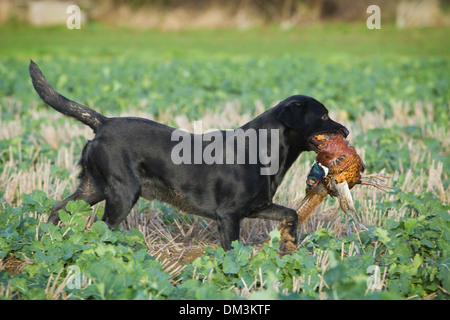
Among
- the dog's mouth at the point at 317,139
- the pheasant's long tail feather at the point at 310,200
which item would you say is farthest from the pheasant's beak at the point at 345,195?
the dog's mouth at the point at 317,139

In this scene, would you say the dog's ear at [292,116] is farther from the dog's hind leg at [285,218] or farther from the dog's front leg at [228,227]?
the dog's front leg at [228,227]

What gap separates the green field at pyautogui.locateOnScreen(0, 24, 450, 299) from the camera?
12.8 feet

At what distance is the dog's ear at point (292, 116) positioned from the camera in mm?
4559

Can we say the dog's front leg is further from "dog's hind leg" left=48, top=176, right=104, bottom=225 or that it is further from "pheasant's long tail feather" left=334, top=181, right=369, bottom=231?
"dog's hind leg" left=48, top=176, right=104, bottom=225

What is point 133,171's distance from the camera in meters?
4.70

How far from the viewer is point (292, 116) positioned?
15.0 feet

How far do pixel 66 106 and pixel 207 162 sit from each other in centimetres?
127

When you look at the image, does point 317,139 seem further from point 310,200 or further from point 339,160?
point 310,200

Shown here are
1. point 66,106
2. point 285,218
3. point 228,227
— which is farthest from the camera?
point 66,106

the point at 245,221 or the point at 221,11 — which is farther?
the point at 221,11

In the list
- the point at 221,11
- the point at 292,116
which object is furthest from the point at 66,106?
the point at 221,11

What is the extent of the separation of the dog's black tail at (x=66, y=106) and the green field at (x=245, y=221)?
723 mm

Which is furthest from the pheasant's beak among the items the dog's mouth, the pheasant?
the dog's mouth

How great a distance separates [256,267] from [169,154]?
120 cm
